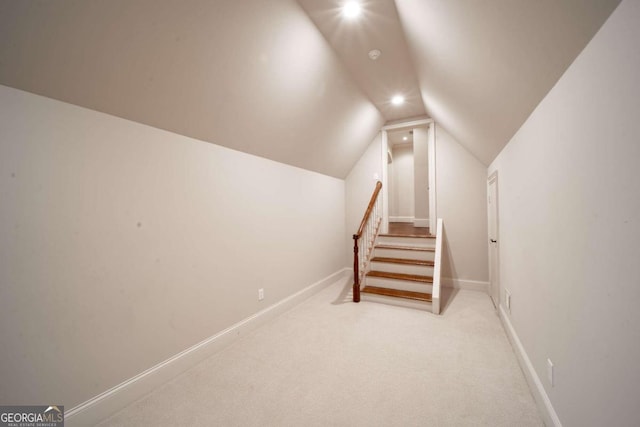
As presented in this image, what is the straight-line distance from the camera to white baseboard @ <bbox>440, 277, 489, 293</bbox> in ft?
12.6

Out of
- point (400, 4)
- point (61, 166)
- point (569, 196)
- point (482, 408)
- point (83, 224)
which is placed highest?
point (400, 4)

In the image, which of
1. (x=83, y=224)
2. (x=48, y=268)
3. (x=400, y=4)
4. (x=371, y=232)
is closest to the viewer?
(x=48, y=268)

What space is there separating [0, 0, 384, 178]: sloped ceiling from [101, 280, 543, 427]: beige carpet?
200cm

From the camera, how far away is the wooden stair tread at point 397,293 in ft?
10.6

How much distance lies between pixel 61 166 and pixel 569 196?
2747 mm

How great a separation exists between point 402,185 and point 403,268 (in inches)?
183

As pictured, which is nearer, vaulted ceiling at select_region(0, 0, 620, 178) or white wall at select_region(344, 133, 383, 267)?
vaulted ceiling at select_region(0, 0, 620, 178)

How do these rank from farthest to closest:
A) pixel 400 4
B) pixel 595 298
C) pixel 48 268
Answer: pixel 400 4
pixel 48 268
pixel 595 298

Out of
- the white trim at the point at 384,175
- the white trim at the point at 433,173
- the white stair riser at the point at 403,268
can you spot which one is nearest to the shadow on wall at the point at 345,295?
the white stair riser at the point at 403,268

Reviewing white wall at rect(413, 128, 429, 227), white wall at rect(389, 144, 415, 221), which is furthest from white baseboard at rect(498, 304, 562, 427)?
white wall at rect(389, 144, 415, 221)

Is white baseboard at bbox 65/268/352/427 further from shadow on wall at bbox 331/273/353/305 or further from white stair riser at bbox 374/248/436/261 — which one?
white stair riser at bbox 374/248/436/261

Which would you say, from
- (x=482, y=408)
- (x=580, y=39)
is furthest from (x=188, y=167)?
(x=482, y=408)

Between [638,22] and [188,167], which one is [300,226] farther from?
[638,22]

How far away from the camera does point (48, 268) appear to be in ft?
4.46
